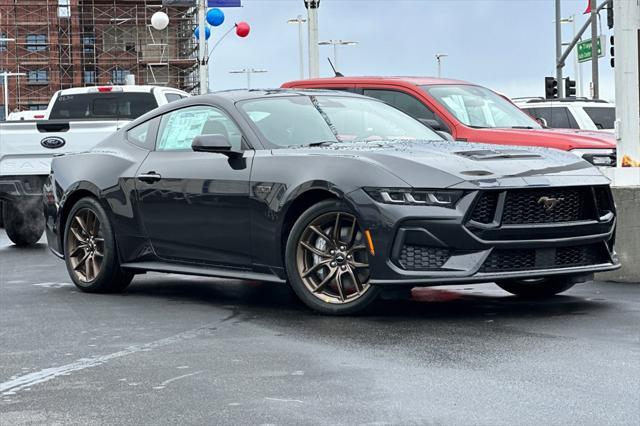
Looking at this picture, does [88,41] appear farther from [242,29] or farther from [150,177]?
[150,177]

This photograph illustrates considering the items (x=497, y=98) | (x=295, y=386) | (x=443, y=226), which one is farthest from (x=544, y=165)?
(x=497, y=98)

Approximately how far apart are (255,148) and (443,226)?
1.65 meters

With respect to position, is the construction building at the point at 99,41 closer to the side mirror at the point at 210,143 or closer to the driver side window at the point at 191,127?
the driver side window at the point at 191,127

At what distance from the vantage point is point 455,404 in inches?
211

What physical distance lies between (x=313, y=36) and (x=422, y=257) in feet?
55.5

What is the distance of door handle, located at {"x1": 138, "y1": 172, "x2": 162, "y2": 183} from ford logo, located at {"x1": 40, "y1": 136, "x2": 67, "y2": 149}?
567 centimetres

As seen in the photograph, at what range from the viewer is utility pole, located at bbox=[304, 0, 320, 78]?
23.9 metres

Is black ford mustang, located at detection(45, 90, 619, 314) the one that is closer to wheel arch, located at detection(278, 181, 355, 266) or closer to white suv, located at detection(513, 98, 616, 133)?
wheel arch, located at detection(278, 181, 355, 266)

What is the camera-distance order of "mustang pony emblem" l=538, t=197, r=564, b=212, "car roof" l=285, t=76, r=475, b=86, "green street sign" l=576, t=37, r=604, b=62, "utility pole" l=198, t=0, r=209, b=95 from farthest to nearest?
1. "green street sign" l=576, t=37, r=604, b=62
2. "utility pole" l=198, t=0, r=209, b=95
3. "car roof" l=285, t=76, r=475, b=86
4. "mustang pony emblem" l=538, t=197, r=564, b=212

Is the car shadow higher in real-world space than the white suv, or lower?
lower

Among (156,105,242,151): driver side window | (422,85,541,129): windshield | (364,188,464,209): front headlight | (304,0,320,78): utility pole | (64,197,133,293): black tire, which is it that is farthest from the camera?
(304,0,320,78): utility pole

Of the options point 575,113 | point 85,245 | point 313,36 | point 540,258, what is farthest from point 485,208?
point 313,36

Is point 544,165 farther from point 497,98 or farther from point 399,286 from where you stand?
point 497,98

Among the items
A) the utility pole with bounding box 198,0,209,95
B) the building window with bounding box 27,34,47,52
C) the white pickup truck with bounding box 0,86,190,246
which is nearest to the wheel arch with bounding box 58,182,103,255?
the white pickup truck with bounding box 0,86,190,246
